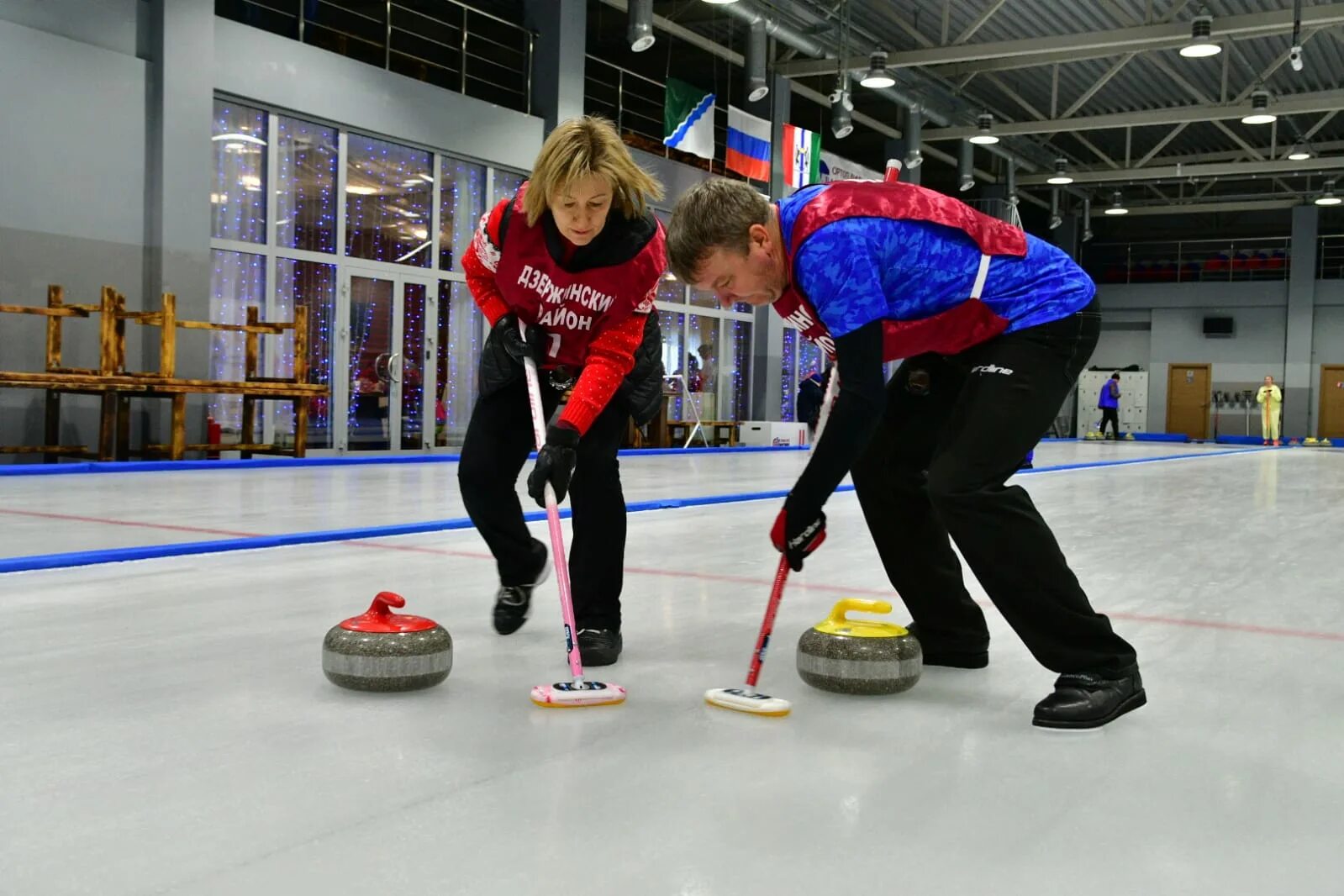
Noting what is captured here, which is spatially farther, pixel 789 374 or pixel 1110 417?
pixel 1110 417

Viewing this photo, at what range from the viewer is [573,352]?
2830mm

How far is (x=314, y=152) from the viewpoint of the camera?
1198cm

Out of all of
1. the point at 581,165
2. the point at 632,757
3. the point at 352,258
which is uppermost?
the point at 352,258

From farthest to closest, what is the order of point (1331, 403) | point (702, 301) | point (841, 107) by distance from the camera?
1. point (1331, 403)
2. point (702, 301)
3. point (841, 107)

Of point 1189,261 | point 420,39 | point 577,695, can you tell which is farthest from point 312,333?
point 1189,261

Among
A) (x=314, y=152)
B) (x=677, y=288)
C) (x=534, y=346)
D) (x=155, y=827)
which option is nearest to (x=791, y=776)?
(x=155, y=827)

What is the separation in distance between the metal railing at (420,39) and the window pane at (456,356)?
2.42 meters

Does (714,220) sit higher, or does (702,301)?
(702,301)

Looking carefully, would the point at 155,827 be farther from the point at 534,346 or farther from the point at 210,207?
the point at 210,207

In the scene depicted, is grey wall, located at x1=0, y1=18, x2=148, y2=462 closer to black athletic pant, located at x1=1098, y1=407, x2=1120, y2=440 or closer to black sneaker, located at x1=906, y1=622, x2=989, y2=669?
black sneaker, located at x1=906, y1=622, x2=989, y2=669

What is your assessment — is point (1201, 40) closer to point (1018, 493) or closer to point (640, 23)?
point (640, 23)

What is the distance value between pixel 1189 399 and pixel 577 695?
1229 inches

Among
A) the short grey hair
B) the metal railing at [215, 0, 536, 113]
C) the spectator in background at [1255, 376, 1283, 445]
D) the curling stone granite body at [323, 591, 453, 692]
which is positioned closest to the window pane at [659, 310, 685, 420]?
the metal railing at [215, 0, 536, 113]

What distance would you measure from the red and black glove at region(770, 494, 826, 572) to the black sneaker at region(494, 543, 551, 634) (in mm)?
911
